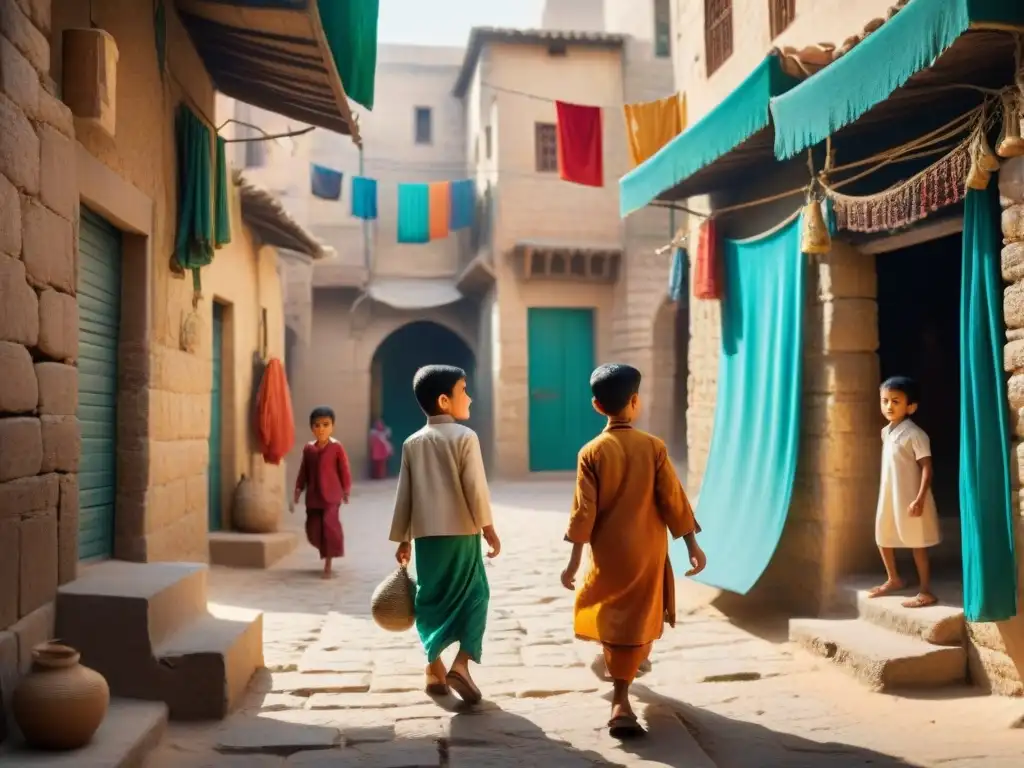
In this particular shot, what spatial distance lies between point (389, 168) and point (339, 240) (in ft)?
6.97

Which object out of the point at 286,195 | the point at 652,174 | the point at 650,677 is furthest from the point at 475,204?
the point at 650,677

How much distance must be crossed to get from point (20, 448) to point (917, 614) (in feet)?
14.5

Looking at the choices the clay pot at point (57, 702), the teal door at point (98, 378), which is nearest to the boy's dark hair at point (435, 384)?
the clay pot at point (57, 702)

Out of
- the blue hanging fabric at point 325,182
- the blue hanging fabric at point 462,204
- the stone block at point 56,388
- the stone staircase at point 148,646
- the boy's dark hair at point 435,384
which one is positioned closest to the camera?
the stone block at point 56,388

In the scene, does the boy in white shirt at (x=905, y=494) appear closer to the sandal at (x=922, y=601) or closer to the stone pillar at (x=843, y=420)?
the sandal at (x=922, y=601)

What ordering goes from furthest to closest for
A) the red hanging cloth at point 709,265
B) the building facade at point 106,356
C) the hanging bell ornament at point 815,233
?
the red hanging cloth at point 709,265 → the hanging bell ornament at point 815,233 → the building facade at point 106,356

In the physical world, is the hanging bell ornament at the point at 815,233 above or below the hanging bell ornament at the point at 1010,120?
below

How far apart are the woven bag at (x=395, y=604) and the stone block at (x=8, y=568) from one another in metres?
1.53

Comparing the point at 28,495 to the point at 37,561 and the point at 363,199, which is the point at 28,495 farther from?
the point at 363,199

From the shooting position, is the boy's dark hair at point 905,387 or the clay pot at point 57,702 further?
the boy's dark hair at point 905,387

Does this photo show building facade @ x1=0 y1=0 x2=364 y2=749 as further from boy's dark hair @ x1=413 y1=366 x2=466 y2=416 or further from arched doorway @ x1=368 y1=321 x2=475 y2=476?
arched doorway @ x1=368 y1=321 x2=475 y2=476

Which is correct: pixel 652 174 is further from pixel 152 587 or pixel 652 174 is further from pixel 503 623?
pixel 152 587

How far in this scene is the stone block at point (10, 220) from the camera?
3547 millimetres

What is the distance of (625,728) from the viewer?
3.98m
